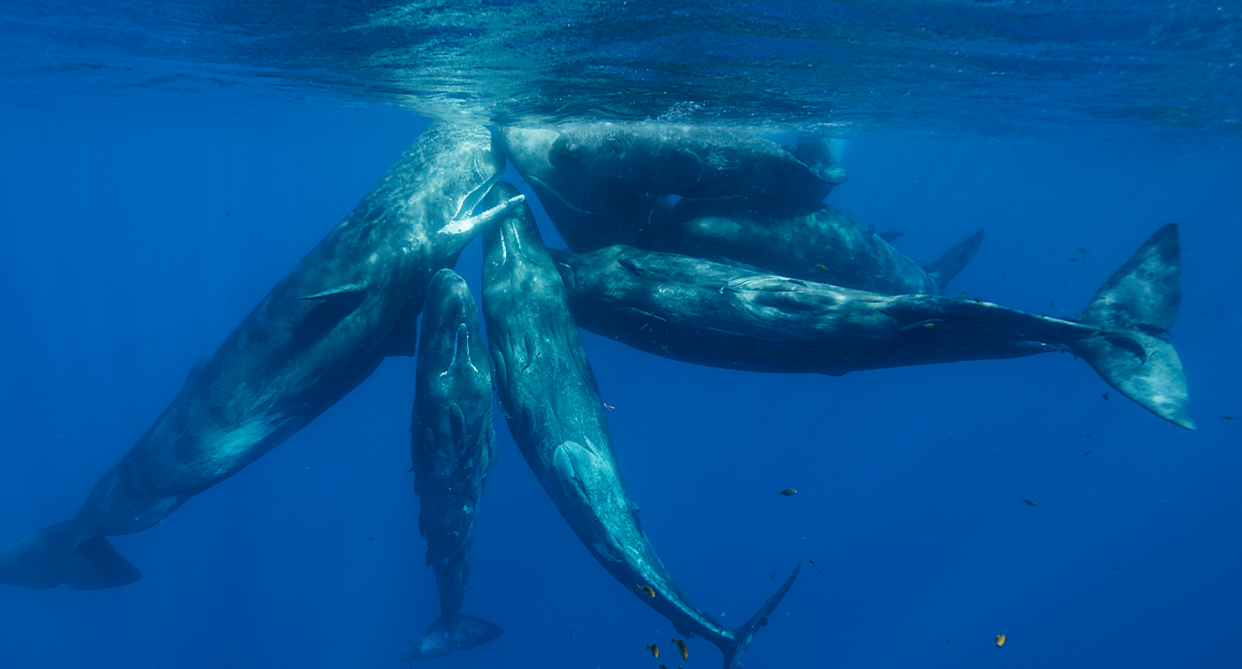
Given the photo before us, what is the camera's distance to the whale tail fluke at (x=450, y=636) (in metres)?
8.97

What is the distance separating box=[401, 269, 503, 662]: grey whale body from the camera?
514 centimetres

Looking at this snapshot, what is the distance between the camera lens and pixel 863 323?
486cm

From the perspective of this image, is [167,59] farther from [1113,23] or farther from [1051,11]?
[1113,23]

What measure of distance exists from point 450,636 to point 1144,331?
10.5 metres

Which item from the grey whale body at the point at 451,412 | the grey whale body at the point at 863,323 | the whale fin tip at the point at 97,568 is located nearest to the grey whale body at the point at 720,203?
the grey whale body at the point at 863,323

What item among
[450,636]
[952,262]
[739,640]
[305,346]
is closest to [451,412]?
[305,346]

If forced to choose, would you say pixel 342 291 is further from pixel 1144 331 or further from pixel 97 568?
pixel 1144 331

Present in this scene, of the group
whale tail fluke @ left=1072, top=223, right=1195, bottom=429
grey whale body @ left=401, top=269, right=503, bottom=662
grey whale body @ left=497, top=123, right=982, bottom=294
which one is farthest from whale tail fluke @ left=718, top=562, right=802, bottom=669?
grey whale body @ left=497, top=123, right=982, bottom=294

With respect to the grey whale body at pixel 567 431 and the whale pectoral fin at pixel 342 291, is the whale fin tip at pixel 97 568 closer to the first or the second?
the whale pectoral fin at pixel 342 291

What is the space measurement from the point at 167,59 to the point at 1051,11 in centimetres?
1603

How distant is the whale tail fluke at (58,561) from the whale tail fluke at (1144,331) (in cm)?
1303

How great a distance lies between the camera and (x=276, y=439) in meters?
6.74

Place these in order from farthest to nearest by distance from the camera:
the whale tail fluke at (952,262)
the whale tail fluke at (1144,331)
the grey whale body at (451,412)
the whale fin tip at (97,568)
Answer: the whale tail fluke at (952,262), the whale fin tip at (97,568), the grey whale body at (451,412), the whale tail fluke at (1144,331)

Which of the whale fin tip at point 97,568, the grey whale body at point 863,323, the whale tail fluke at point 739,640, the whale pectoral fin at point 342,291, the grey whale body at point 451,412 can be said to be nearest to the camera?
the grey whale body at point 863,323
